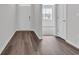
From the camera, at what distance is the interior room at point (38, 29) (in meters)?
2.24

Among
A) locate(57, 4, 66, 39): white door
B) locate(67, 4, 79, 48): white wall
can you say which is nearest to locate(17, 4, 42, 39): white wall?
locate(57, 4, 66, 39): white door

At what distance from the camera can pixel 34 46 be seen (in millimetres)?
2303

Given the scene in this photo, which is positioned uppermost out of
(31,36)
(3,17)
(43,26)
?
(3,17)

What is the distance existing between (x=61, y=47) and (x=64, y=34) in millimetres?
224

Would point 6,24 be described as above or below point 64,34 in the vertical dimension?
above

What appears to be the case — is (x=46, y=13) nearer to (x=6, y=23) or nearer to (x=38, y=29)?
(x=38, y=29)

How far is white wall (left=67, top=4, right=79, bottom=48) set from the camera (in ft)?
7.36

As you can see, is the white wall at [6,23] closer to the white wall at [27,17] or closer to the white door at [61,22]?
the white wall at [27,17]

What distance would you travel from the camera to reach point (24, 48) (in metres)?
2.25

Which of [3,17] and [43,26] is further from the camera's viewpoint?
[43,26]

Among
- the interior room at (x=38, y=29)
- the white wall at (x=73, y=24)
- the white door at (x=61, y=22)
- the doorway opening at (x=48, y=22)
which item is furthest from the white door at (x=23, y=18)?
the white wall at (x=73, y=24)

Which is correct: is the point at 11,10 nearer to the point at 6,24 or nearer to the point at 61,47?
the point at 6,24

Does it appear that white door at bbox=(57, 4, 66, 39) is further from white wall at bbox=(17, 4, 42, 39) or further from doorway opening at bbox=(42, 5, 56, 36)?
white wall at bbox=(17, 4, 42, 39)
